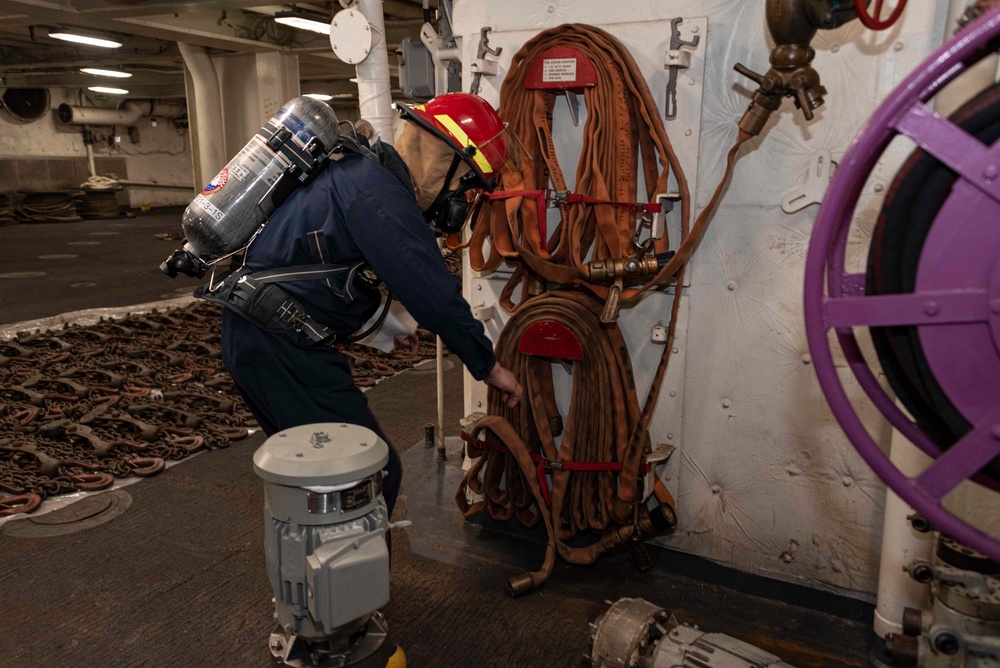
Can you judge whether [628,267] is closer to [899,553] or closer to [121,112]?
[899,553]

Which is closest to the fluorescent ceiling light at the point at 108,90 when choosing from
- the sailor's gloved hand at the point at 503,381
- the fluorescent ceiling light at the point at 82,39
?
the fluorescent ceiling light at the point at 82,39

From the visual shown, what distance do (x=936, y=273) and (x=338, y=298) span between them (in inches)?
72.2

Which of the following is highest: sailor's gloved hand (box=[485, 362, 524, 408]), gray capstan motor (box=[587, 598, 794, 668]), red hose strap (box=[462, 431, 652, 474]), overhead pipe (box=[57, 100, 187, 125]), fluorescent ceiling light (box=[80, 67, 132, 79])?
fluorescent ceiling light (box=[80, 67, 132, 79])

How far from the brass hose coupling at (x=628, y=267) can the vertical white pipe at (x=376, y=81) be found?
127 cm

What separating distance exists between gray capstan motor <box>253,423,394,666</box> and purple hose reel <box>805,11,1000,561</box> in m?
1.21

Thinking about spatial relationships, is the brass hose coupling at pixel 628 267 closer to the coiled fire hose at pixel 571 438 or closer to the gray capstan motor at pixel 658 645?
the coiled fire hose at pixel 571 438

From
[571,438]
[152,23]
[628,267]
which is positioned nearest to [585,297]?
[628,267]

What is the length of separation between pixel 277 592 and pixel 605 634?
3.20 ft

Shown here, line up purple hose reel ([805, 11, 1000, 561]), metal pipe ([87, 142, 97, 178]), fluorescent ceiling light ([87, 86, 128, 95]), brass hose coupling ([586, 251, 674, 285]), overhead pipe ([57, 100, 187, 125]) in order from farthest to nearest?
metal pipe ([87, 142, 97, 178])
overhead pipe ([57, 100, 187, 125])
fluorescent ceiling light ([87, 86, 128, 95])
brass hose coupling ([586, 251, 674, 285])
purple hose reel ([805, 11, 1000, 561])

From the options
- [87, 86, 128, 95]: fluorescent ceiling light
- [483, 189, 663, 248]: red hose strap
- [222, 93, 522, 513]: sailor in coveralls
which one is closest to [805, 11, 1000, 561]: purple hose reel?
[222, 93, 522, 513]: sailor in coveralls

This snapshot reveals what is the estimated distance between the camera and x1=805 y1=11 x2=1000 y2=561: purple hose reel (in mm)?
1156

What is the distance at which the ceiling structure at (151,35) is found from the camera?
9000 mm

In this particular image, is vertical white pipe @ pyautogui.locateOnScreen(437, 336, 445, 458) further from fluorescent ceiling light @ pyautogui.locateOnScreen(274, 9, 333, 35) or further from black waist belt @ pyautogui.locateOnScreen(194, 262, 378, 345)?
fluorescent ceiling light @ pyautogui.locateOnScreen(274, 9, 333, 35)

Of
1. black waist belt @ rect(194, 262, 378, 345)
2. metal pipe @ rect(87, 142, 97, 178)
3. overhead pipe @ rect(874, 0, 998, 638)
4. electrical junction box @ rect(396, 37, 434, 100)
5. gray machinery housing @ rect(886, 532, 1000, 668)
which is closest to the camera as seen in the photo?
gray machinery housing @ rect(886, 532, 1000, 668)
